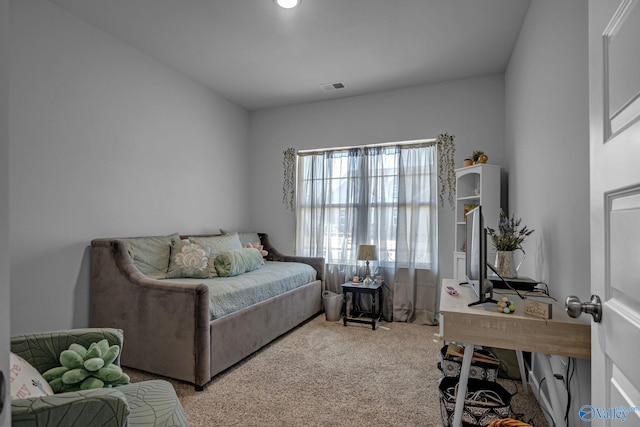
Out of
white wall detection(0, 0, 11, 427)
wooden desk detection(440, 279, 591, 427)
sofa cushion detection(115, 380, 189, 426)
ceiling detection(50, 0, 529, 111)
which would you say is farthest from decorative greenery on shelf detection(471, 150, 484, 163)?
white wall detection(0, 0, 11, 427)

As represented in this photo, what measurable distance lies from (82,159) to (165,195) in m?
0.85

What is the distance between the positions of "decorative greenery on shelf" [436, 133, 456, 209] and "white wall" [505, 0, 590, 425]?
0.99 m

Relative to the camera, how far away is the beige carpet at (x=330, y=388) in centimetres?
184

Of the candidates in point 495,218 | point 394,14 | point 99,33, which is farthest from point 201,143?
point 495,218

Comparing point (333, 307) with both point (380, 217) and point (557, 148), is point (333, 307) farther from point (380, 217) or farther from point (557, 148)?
point (557, 148)

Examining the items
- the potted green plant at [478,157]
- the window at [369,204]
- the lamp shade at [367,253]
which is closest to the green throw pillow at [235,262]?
the window at [369,204]

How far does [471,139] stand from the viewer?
3.57 m

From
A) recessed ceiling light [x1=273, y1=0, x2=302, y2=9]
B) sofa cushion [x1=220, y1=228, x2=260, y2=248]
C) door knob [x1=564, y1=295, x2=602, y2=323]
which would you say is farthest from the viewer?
sofa cushion [x1=220, y1=228, x2=260, y2=248]

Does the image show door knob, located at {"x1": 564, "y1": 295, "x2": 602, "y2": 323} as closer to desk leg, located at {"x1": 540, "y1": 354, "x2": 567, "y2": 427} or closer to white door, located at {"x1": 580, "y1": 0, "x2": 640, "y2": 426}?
white door, located at {"x1": 580, "y1": 0, "x2": 640, "y2": 426}

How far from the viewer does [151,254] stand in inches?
111

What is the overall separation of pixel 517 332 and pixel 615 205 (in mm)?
819

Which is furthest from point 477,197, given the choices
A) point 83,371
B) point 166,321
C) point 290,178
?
point 83,371

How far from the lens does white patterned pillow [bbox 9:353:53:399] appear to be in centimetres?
102

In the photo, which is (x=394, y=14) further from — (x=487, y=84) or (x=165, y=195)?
(x=165, y=195)
